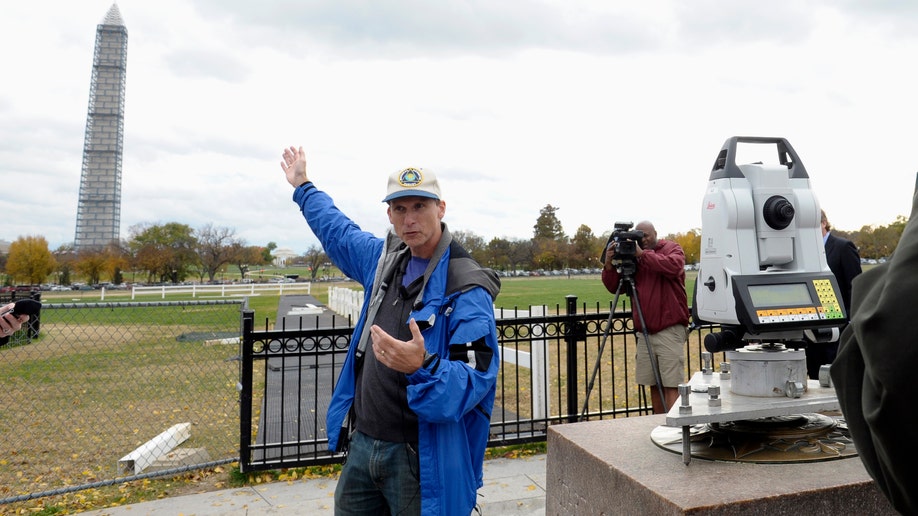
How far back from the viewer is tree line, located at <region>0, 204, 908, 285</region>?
57.2 metres

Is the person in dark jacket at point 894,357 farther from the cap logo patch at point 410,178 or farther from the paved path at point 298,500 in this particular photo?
the paved path at point 298,500

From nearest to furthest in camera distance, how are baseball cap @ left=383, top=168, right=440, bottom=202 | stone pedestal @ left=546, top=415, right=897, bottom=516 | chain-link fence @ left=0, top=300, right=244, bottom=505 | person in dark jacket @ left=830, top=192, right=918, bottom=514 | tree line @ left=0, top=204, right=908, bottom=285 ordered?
person in dark jacket @ left=830, top=192, right=918, bottom=514
stone pedestal @ left=546, top=415, right=897, bottom=516
baseball cap @ left=383, top=168, right=440, bottom=202
chain-link fence @ left=0, top=300, right=244, bottom=505
tree line @ left=0, top=204, right=908, bottom=285

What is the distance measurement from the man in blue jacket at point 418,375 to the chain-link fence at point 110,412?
248 cm

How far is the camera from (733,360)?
2299 mm

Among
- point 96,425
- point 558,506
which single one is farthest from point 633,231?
point 96,425

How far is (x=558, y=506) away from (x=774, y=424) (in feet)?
3.17

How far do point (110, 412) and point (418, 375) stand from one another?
27.5 feet

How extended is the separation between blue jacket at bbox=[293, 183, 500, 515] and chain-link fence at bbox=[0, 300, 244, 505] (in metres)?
2.42

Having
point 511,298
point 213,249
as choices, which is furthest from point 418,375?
point 213,249


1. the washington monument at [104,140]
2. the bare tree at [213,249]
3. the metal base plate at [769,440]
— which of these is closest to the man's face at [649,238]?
the metal base plate at [769,440]

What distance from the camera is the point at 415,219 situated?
247 cm

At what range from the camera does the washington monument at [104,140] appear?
138000 millimetres

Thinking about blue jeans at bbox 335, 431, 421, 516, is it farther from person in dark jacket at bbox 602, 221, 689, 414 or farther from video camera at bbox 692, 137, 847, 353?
person in dark jacket at bbox 602, 221, 689, 414

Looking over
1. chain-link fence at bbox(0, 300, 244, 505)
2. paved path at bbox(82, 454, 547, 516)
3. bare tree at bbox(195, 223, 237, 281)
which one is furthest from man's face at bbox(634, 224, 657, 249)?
bare tree at bbox(195, 223, 237, 281)
